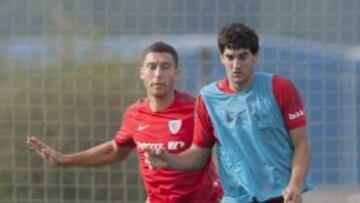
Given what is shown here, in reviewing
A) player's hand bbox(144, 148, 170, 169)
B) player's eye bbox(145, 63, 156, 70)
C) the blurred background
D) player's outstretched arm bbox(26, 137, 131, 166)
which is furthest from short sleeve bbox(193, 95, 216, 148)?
the blurred background

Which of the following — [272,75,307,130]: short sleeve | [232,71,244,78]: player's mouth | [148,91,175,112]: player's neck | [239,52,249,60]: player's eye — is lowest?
[148,91,175,112]: player's neck

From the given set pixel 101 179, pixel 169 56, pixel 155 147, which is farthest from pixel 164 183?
pixel 101 179

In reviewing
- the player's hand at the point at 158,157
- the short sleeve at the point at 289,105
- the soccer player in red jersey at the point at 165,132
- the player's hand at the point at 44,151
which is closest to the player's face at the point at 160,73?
the soccer player in red jersey at the point at 165,132

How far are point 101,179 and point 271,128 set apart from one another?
2.94 m

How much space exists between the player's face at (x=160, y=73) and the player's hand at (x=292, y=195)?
50.2 inches

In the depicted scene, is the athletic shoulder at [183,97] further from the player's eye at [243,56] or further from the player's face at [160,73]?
the player's eye at [243,56]

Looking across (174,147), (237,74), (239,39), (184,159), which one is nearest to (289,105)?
(237,74)

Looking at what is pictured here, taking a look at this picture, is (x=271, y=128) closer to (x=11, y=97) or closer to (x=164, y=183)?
(x=164, y=183)

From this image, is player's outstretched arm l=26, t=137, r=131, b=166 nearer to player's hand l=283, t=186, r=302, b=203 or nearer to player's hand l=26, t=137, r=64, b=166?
player's hand l=26, t=137, r=64, b=166

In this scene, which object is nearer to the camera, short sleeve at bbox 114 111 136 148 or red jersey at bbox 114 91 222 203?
red jersey at bbox 114 91 222 203

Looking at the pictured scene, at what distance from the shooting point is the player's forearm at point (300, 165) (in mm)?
6480

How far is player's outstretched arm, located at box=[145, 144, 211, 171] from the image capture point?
6.85m

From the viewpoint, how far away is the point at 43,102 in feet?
30.8

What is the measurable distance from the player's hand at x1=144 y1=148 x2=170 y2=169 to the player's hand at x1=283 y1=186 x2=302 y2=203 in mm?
728
